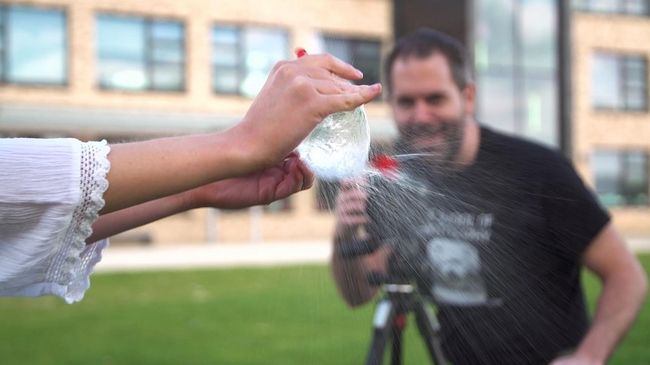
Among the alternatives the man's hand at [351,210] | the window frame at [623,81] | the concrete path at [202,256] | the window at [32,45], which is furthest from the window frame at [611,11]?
the man's hand at [351,210]

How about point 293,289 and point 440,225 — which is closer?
point 440,225

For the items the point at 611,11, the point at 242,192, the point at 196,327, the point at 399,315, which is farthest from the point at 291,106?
the point at 611,11

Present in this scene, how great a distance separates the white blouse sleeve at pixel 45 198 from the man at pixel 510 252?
1.11m

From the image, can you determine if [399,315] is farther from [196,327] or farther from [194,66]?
[194,66]

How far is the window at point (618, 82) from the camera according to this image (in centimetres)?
2795

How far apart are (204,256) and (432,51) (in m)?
14.5

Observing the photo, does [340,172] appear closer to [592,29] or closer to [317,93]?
[317,93]

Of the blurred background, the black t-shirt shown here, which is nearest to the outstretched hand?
the black t-shirt

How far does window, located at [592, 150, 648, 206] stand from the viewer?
1101 inches

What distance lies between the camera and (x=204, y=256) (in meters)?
17.0

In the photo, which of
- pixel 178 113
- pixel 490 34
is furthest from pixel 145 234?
pixel 490 34

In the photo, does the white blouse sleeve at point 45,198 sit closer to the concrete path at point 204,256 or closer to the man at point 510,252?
the man at point 510,252

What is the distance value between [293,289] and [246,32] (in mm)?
14307

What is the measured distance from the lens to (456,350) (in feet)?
8.66
